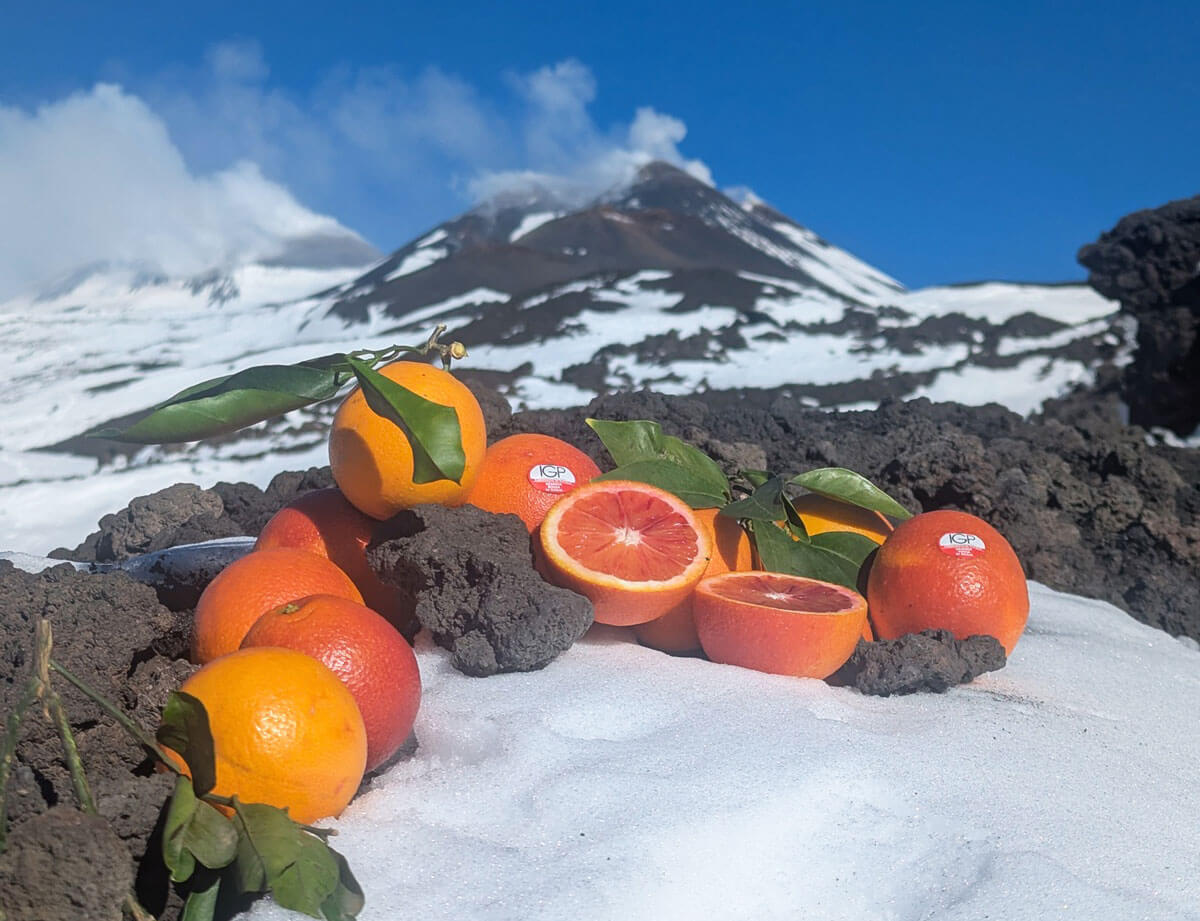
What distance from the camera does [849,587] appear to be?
278 cm

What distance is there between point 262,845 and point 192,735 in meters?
0.21

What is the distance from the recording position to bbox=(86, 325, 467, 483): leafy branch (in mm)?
2100

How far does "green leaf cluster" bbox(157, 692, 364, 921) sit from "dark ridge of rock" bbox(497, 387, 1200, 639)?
5.68 ft

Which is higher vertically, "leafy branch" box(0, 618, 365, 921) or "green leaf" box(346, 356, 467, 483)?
"green leaf" box(346, 356, 467, 483)

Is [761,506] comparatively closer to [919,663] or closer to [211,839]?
[919,663]

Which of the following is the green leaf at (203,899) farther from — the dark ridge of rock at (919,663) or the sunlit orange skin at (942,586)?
the sunlit orange skin at (942,586)

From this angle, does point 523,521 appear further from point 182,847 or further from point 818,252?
point 818,252

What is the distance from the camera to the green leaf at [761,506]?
8.68ft

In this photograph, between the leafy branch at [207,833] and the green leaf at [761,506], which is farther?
the green leaf at [761,506]

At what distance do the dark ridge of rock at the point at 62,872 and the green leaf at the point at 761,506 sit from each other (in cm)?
158

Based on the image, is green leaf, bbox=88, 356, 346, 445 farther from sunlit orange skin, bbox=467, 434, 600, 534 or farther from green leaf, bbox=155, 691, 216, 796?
green leaf, bbox=155, 691, 216, 796

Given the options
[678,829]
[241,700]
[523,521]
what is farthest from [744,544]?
[241,700]

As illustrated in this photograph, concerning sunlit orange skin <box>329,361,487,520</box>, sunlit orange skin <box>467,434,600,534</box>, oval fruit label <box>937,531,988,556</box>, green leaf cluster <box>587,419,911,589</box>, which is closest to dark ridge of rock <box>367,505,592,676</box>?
sunlit orange skin <box>329,361,487,520</box>

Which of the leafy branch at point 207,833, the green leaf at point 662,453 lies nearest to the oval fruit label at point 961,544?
the green leaf at point 662,453
